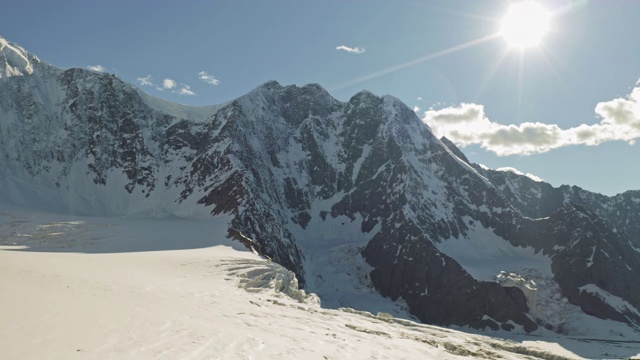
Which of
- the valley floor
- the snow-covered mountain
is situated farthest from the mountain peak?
the valley floor

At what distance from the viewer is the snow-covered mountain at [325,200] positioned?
125438 mm

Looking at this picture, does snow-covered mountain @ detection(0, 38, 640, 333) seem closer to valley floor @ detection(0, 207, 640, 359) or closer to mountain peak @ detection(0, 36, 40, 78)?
mountain peak @ detection(0, 36, 40, 78)

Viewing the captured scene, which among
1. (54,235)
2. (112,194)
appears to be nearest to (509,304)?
(54,235)

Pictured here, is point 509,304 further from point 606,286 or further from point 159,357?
point 159,357

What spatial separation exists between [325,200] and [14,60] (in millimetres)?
123768

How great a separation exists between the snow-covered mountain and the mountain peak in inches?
24.0

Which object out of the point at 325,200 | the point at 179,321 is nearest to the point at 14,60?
the point at 325,200

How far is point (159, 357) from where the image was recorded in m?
13.5

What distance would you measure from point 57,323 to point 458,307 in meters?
122

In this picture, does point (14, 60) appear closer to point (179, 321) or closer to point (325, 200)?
point (325, 200)

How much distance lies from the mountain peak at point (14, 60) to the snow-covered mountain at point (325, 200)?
0.61 metres

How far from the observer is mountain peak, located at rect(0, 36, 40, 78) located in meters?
152

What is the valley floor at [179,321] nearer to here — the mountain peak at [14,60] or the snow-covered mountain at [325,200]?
Result: the snow-covered mountain at [325,200]

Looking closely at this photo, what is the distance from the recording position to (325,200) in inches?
7190
